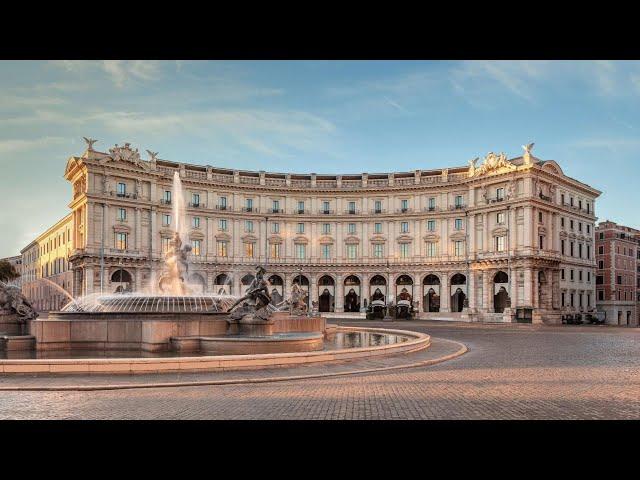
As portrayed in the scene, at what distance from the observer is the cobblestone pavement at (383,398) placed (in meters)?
10.8

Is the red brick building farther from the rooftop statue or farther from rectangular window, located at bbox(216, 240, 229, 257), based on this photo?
the rooftop statue

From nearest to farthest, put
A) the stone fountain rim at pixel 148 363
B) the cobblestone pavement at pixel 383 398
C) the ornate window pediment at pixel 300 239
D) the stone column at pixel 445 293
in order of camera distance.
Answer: the cobblestone pavement at pixel 383 398 < the stone fountain rim at pixel 148 363 < the stone column at pixel 445 293 < the ornate window pediment at pixel 300 239

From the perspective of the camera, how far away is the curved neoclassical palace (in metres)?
75.4

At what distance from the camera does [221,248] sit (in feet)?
293

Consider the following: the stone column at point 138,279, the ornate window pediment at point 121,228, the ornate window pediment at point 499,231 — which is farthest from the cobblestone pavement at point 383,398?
the ornate window pediment at point 121,228

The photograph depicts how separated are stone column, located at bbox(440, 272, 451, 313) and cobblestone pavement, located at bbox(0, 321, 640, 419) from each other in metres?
67.6

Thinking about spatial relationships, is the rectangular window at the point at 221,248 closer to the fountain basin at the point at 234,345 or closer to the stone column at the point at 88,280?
the stone column at the point at 88,280

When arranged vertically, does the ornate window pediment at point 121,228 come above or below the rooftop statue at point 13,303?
above

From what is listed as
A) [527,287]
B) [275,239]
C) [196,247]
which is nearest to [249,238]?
[275,239]

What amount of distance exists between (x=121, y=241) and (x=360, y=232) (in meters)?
37.4

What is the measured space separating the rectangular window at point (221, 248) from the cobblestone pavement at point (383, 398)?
7401cm

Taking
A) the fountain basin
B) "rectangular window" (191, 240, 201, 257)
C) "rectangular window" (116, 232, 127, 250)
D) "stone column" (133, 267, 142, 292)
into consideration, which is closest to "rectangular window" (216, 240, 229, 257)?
"rectangular window" (191, 240, 201, 257)

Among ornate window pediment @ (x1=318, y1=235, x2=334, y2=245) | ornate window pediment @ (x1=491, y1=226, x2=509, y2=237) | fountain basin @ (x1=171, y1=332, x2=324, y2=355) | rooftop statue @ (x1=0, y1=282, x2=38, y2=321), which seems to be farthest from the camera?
ornate window pediment @ (x1=318, y1=235, x2=334, y2=245)
